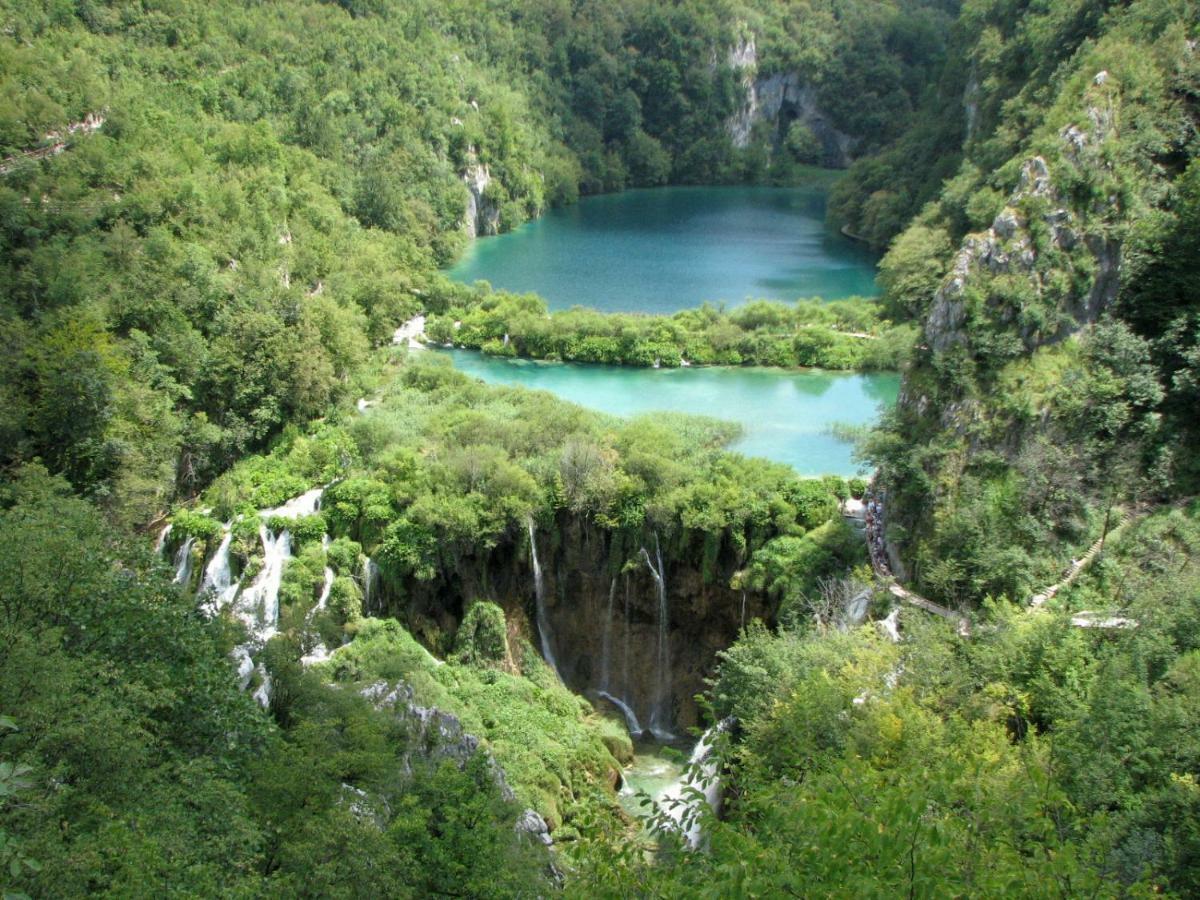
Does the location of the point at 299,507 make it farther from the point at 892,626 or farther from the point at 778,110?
the point at 778,110

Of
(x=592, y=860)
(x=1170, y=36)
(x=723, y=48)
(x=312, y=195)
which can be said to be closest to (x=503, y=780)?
(x=592, y=860)

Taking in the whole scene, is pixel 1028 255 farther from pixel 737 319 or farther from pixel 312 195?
pixel 312 195

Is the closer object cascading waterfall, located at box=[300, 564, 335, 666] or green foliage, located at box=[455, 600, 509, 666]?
cascading waterfall, located at box=[300, 564, 335, 666]

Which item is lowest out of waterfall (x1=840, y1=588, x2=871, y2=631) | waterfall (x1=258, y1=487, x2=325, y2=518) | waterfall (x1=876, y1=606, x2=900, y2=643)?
waterfall (x1=840, y1=588, x2=871, y2=631)

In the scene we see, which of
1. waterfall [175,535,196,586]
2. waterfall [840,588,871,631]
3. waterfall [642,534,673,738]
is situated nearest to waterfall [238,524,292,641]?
waterfall [175,535,196,586]

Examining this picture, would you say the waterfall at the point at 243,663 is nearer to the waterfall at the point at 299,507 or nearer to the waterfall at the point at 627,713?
the waterfall at the point at 299,507

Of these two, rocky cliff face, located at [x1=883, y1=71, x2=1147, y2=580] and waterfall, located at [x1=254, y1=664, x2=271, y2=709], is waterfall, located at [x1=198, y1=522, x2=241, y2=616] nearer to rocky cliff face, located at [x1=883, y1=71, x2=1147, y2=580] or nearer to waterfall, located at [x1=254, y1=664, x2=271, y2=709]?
waterfall, located at [x1=254, y1=664, x2=271, y2=709]

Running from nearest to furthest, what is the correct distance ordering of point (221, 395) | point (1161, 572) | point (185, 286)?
1. point (1161, 572)
2. point (221, 395)
3. point (185, 286)
